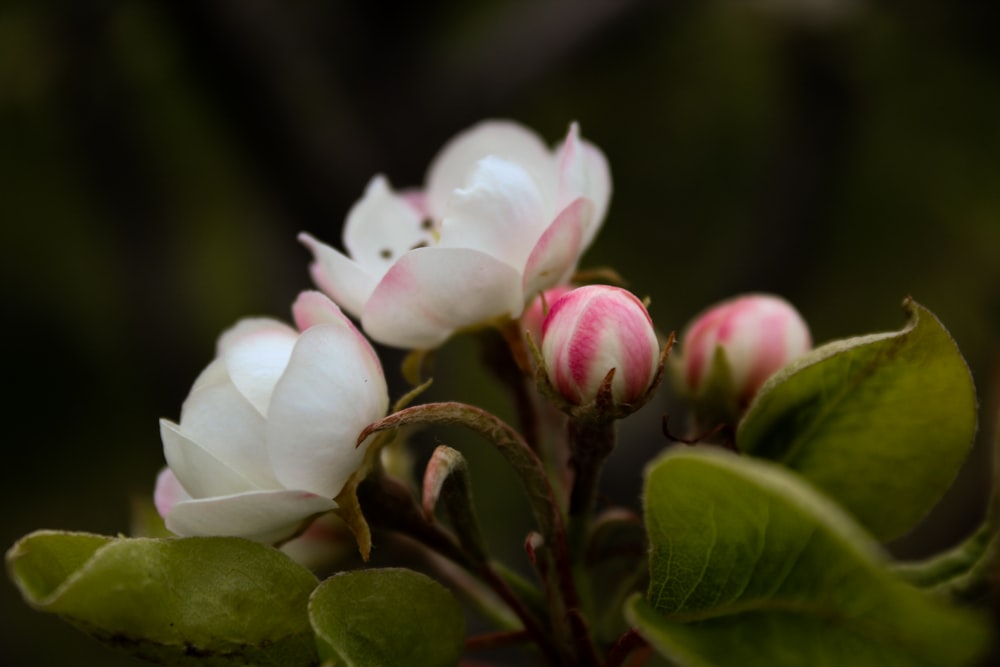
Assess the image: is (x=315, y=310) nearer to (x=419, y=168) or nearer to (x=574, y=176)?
(x=574, y=176)

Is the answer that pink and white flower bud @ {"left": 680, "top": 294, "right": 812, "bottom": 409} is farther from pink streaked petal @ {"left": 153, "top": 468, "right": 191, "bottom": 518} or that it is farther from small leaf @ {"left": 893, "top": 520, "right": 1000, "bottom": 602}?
pink streaked petal @ {"left": 153, "top": 468, "right": 191, "bottom": 518}

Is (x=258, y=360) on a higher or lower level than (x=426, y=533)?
higher

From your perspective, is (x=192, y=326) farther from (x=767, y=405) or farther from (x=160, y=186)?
(x=767, y=405)

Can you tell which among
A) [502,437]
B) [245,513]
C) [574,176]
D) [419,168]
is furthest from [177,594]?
[419,168]

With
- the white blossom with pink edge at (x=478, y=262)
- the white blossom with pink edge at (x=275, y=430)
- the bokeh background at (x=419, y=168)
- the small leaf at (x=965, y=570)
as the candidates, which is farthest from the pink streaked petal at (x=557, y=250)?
the bokeh background at (x=419, y=168)

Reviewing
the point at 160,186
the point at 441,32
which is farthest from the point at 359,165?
the point at 160,186

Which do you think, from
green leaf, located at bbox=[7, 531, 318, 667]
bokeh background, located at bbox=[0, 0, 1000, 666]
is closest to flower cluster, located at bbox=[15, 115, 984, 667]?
green leaf, located at bbox=[7, 531, 318, 667]

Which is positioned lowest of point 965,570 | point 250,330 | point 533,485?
point 965,570
